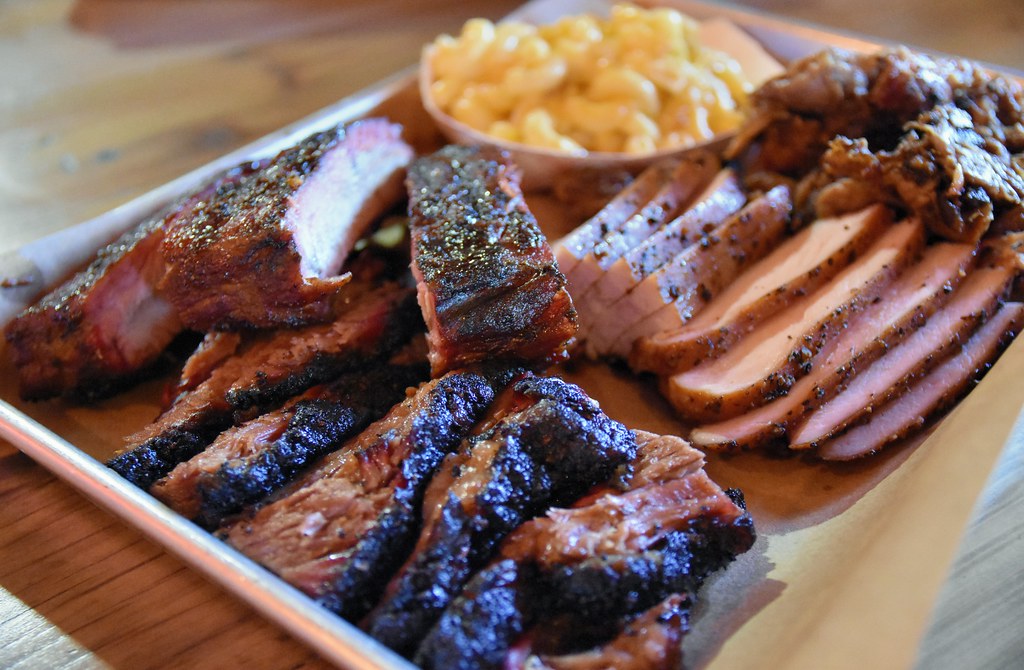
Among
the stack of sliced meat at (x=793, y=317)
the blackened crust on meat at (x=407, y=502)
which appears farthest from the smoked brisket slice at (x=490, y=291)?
the stack of sliced meat at (x=793, y=317)

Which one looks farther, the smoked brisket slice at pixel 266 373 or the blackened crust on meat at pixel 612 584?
the smoked brisket slice at pixel 266 373

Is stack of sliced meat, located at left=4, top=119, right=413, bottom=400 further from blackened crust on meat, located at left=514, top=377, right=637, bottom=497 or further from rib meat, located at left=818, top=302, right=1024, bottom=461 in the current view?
rib meat, located at left=818, top=302, right=1024, bottom=461

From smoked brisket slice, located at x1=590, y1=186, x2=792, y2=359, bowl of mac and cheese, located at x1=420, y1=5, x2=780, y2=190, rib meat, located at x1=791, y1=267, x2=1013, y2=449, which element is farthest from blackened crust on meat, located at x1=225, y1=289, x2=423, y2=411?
rib meat, located at x1=791, y1=267, x2=1013, y2=449

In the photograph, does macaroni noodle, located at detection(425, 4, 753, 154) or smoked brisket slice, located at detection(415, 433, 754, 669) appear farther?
macaroni noodle, located at detection(425, 4, 753, 154)

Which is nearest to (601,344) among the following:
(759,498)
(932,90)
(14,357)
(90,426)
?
(759,498)

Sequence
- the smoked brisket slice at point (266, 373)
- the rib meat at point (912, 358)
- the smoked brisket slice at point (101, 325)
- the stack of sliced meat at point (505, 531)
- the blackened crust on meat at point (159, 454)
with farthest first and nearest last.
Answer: the smoked brisket slice at point (101, 325), the rib meat at point (912, 358), the smoked brisket slice at point (266, 373), the blackened crust on meat at point (159, 454), the stack of sliced meat at point (505, 531)

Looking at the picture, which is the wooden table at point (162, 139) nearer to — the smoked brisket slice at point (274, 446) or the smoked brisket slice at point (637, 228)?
the smoked brisket slice at point (274, 446)

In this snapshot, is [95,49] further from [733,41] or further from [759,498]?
[759,498]
